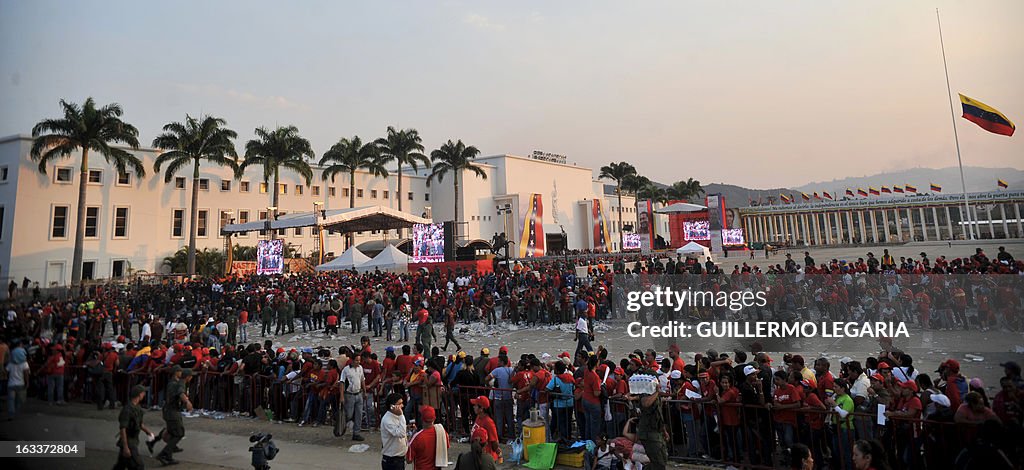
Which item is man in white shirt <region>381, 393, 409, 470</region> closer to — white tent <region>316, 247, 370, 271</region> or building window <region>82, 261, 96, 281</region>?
white tent <region>316, 247, 370, 271</region>

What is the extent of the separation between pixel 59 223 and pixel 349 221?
21.0 metres

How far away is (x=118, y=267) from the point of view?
39.6m

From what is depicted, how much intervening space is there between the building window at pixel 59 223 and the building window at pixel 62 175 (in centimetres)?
189

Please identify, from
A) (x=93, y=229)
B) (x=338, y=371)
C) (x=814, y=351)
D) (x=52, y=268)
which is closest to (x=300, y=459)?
(x=338, y=371)

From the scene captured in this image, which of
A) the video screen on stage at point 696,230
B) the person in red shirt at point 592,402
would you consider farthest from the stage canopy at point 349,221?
the person in red shirt at point 592,402

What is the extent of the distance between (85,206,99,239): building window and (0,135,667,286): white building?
0.25 feet

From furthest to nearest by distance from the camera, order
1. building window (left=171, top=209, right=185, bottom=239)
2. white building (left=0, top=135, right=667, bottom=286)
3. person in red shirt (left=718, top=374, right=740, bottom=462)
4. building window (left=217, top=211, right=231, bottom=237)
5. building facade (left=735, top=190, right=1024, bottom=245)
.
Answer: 1. building facade (left=735, top=190, right=1024, bottom=245)
2. building window (left=217, top=211, right=231, bottom=237)
3. building window (left=171, top=209, right=185, bottom=239)
4. white building (left=0, top=135, right=667, bottom=286)
5. person in red shirt (left=718, top=374, right=740, bottom=462)

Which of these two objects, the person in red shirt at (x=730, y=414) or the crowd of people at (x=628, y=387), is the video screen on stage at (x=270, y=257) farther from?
the person in red shirt at (x=730, y=414)

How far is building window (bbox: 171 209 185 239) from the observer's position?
4297 centimetres

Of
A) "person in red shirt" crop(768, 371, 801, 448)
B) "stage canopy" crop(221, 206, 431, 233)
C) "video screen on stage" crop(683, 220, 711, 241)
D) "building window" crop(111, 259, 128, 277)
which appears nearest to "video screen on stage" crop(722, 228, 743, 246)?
"video screen on stage" crop(683, 220, 711, 241)

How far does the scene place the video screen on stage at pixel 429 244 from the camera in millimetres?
31688

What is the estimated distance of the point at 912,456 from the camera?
18.8 feet

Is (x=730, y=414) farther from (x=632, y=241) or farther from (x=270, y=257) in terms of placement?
(x=632, y=241)

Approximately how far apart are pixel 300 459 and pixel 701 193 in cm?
8229
